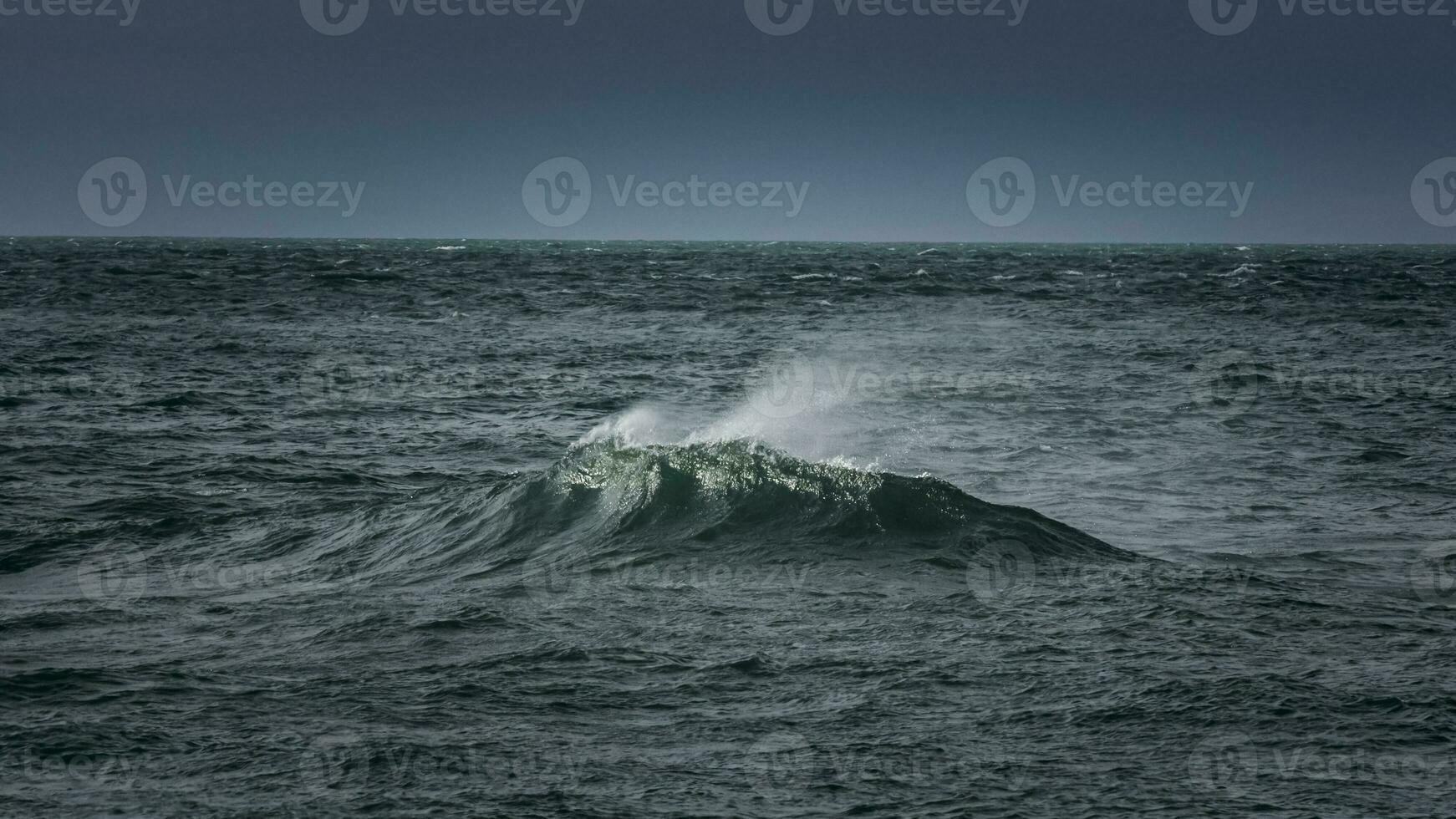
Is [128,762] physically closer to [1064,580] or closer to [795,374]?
[1064,580]

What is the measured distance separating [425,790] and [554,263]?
73.4m

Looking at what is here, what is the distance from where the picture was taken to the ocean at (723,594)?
19.1 ft

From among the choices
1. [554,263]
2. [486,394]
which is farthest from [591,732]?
[554,263]

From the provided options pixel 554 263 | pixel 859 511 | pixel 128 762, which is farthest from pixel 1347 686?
pixel 554 263

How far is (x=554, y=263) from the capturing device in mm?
77625

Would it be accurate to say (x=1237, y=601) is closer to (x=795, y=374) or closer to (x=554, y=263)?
(x=795, y=374)

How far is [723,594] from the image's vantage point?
353 inches

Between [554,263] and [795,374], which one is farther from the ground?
[554,263]

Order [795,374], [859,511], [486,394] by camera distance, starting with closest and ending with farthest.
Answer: [859,511], [486,394], [795,374]

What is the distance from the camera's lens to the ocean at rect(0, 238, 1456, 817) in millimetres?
5809

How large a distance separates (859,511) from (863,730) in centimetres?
474

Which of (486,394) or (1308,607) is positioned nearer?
(1308,607)

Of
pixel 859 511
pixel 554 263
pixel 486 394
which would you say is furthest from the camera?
pixel 554 263

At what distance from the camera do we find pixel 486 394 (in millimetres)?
21203
